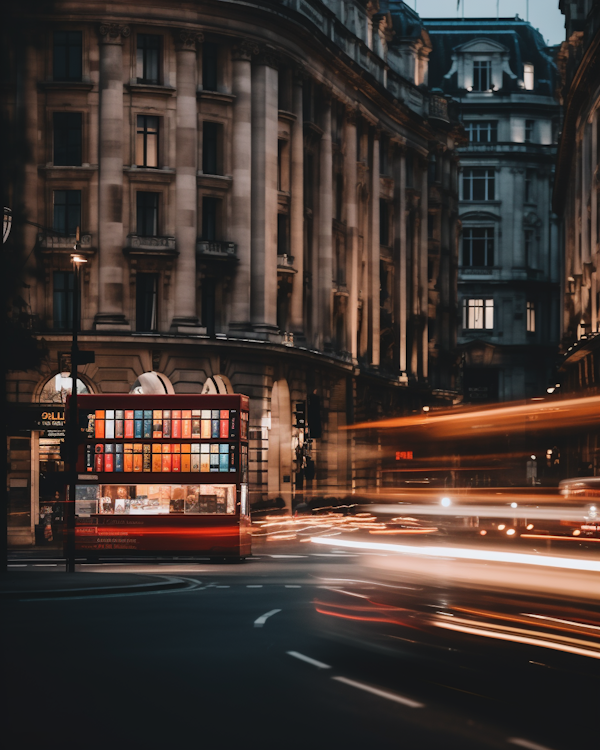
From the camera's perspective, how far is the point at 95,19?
157 feet

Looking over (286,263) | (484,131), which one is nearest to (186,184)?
(286,263)

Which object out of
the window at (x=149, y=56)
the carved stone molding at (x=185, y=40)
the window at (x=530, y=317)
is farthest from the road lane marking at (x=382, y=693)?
the window at (x=530, y=317)

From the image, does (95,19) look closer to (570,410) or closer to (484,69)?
(570,410)

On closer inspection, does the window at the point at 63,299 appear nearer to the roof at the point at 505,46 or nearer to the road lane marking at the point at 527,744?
the road lane marking at the point at 527,744

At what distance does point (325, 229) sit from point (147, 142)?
493 inches

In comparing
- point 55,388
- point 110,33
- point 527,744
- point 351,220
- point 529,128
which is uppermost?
point 529,128

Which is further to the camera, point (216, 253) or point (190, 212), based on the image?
point (216, 253)

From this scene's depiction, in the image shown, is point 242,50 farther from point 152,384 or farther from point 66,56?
point 152,384

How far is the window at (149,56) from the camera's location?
160ft

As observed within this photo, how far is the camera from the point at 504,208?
341 feet

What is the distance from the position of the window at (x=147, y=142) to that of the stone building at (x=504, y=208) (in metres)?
57.0

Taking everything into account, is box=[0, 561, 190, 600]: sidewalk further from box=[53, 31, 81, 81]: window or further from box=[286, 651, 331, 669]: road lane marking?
box=[53, 31, 81, 81]: window

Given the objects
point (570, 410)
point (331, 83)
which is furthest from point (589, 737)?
point (331, 83)

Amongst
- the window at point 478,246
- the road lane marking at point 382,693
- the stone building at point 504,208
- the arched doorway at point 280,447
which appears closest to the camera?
the road lane marking at point 382,693
